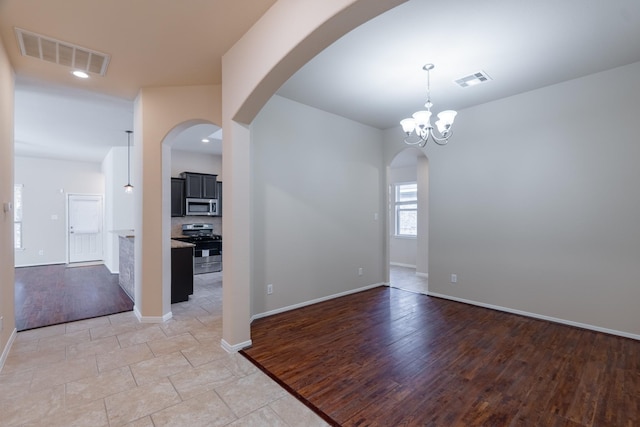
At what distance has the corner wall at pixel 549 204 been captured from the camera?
131 inches

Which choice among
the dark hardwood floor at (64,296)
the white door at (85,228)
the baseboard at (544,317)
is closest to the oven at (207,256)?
the dark hardwood floor at (64,296)

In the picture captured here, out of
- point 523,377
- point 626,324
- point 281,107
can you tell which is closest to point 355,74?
point 281,107

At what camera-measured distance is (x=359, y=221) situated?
5164mm

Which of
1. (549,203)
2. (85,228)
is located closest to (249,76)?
(549,203)

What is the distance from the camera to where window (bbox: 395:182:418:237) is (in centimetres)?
797

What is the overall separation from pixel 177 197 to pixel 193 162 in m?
1.04

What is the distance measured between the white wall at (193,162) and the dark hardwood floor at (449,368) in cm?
501

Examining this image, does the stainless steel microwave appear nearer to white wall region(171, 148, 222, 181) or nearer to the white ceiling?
white wall region(171, 148, 222, 181)

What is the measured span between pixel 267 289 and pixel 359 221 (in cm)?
207

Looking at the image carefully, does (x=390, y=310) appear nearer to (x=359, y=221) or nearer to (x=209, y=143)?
(x=359, y=221)

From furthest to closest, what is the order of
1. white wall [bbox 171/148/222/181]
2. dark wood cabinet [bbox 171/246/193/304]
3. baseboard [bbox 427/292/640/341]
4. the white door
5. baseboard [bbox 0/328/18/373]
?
the white door, white wall [bbox 171/148/222/181], dark wood cabinet [bbox 171/246/193/304], baseboard [bbox 427/292/640/341], baseboard [bbox 0/328/18/373]

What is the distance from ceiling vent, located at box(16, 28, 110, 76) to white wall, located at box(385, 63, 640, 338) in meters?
4.67

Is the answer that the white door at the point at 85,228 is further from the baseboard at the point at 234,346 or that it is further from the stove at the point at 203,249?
the baseboard at the point at 234,346

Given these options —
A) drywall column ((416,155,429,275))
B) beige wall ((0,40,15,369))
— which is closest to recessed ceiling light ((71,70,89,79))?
beige wall ((0,40,15,369))
